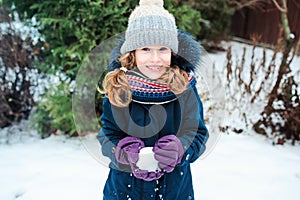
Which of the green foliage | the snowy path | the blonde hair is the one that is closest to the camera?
the blonde hair

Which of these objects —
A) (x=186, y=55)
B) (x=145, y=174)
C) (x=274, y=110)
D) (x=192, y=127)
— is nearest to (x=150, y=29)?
(x=186, y=55)

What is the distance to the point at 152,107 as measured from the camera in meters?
1.43

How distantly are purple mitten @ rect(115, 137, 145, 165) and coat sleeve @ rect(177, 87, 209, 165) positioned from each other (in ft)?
0.66

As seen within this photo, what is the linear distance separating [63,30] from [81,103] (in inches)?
48.6

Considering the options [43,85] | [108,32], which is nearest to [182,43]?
[108,32]

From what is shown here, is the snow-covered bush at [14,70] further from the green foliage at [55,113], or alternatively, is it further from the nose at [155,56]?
the nose at [155,56]

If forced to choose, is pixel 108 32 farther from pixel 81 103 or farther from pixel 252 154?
pixel 252 154

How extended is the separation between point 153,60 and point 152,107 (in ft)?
0.77

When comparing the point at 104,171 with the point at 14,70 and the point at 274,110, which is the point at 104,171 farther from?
the point at 274,110

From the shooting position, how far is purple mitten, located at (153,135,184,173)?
1.27 meters

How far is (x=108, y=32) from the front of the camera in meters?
3.09

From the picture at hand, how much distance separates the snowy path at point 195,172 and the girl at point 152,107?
122cm

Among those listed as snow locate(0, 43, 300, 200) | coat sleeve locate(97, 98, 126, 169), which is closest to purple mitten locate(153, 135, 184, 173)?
coat sleeve locate(97, 98, 126, 169)

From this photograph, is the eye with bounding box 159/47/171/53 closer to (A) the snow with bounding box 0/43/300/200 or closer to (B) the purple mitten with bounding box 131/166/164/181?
(B) the purple mitten with bounding box 131/166/164/181
